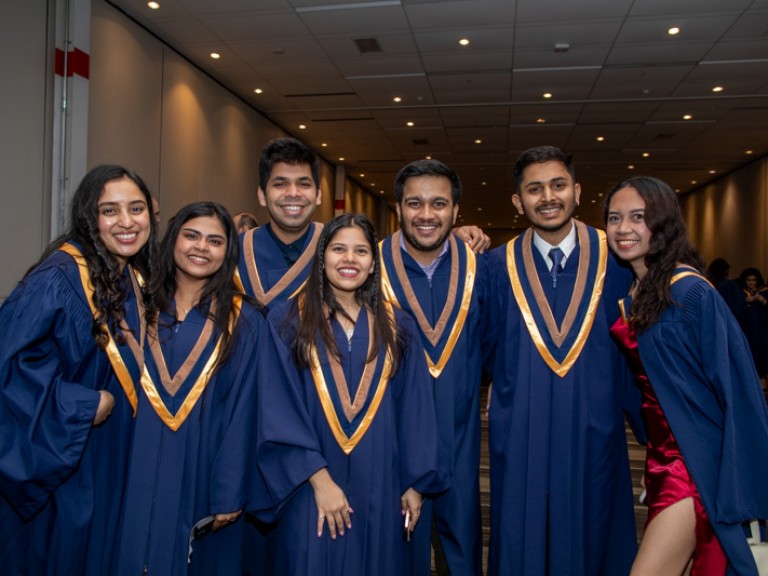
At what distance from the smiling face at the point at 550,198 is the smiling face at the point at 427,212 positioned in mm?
312

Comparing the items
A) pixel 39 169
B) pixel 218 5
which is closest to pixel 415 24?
pixel 218 5

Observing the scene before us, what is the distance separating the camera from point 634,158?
14.4 metres

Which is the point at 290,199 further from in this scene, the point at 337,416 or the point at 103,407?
the point at 103,407

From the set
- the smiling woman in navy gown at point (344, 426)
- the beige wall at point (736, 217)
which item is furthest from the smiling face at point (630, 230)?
the beige wall at point (736, 217)

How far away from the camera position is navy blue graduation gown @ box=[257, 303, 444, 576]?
2133 millimetres

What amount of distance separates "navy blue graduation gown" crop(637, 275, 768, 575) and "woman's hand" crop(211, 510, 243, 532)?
5.14 feet

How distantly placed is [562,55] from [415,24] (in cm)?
216

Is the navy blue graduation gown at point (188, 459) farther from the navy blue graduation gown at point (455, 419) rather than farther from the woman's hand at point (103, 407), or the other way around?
the navy blue graduation gown at point (455, 419)

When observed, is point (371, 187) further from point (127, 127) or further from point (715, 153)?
point (127, 127)

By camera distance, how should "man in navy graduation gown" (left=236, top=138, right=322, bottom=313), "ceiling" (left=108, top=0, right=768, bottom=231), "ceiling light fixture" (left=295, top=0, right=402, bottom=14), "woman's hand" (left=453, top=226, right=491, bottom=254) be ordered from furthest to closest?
"ceiling" (left=108, top=0, right=768, bottom=231) < "ceiling light fixture" (left=295, top=0, right=402, bottom=14) < "woman's hand" (left=453, top=226, right=491, bottom=254) < "man in navy graduation gown" (left=236, top=138, right=322, bottom=313)

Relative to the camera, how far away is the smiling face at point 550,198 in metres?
2.73

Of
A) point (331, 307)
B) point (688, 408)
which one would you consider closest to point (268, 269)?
point (331, 307)

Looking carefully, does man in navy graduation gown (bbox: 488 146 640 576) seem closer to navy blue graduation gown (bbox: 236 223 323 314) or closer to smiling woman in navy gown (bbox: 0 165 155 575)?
navy blue graduation gown (bbox: 236 223 323 314)

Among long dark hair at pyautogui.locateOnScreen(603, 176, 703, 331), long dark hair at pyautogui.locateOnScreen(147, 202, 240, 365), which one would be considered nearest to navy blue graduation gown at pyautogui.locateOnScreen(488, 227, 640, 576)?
long dark hair at pyautogui.locateOnScreen(603, 176, 703, 331)
